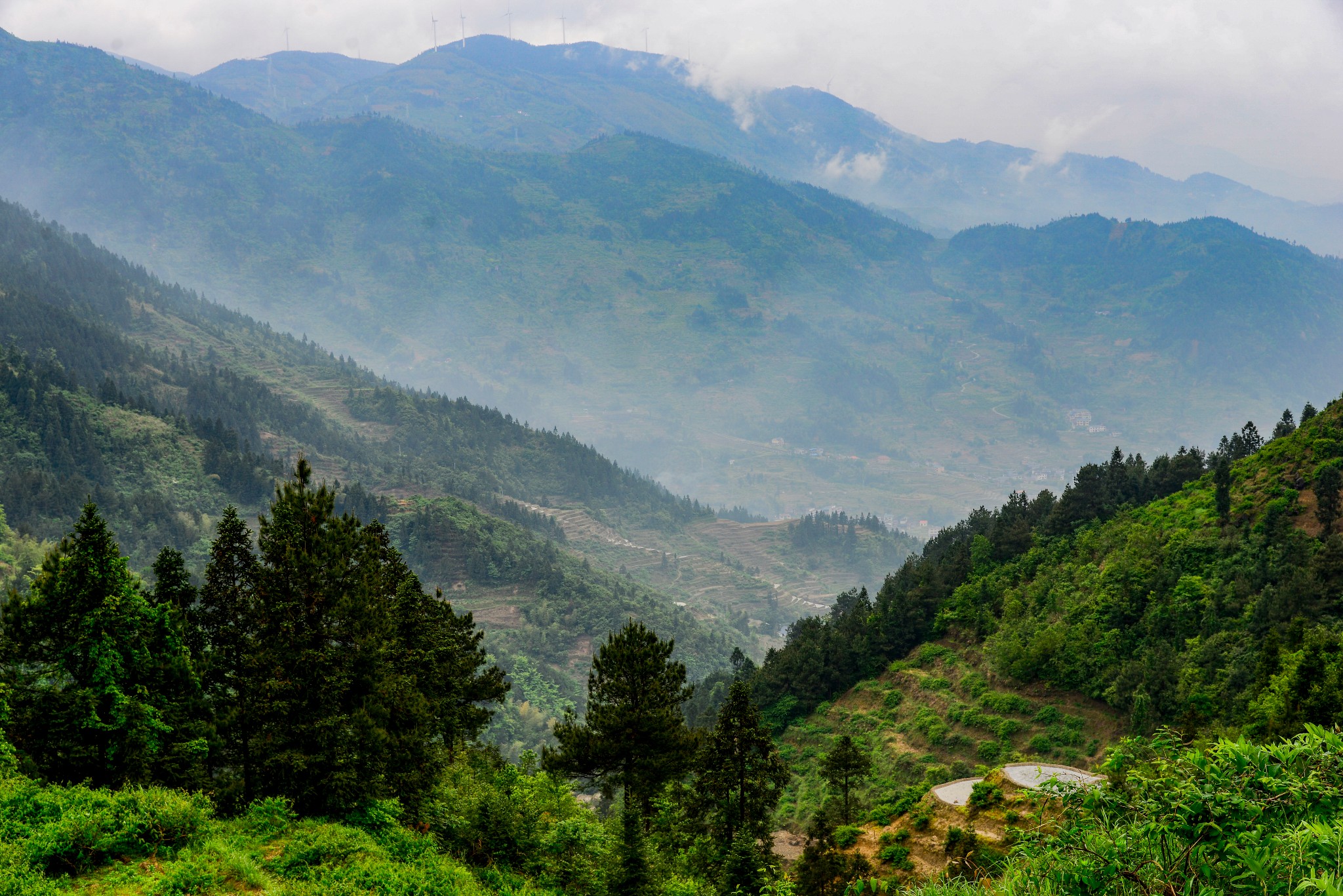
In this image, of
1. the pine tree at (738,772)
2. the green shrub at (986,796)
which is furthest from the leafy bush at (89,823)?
the green shrub at (986,796)

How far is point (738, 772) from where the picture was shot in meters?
34.0

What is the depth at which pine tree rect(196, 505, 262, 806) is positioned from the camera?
2662 centimetres

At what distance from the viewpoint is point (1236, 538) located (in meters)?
49.1

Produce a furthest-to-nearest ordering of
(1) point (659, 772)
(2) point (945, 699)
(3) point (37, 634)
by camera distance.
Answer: (2) point (945, 699), (1) point (659, 772), (3) point (37, 634)

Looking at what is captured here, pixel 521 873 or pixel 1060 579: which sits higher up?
pixel 1060 579

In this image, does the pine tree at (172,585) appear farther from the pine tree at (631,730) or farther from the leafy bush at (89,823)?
the pine tree at (631,730)

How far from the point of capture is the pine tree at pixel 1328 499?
4438 cm

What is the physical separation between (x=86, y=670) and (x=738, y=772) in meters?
23.1

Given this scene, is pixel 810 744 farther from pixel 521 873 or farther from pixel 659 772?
pixel 521 873

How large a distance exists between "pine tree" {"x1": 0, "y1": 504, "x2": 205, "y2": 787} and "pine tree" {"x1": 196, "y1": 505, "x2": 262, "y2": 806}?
2.66 m

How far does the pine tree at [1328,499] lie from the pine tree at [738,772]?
3301 cm

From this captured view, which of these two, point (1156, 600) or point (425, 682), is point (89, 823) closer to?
point (425, 682)

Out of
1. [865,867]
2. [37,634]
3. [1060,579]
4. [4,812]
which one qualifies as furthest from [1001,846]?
[1060,579]

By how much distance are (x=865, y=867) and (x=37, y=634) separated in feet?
89.4
